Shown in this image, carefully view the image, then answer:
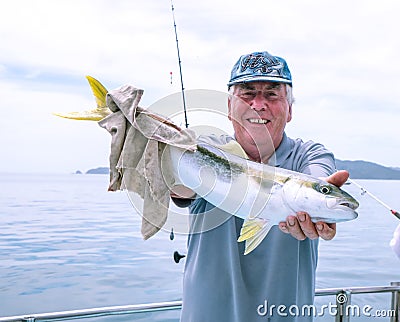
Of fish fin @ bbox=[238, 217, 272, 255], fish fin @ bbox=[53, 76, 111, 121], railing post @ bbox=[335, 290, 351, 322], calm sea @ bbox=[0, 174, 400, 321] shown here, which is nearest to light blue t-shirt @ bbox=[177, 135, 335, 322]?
fish fin @ bbox=[238, 217, 272, 255]

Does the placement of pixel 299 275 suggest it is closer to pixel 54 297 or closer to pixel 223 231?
pixel 223 231

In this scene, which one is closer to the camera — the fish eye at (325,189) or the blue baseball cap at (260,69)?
the fish eye at (325,189)

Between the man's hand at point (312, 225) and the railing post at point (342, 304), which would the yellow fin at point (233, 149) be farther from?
the railing post at point (342, 304)

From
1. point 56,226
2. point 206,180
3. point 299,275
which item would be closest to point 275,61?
point 206,180

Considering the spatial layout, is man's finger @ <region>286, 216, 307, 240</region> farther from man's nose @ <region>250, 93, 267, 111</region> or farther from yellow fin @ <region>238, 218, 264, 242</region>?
man's nose @ <region>250, 93, 267, 111</region>

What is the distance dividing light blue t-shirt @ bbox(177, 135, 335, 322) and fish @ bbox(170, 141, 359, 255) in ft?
0.85

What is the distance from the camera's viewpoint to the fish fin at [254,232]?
8.46 ft

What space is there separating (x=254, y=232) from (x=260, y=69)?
3.85ft

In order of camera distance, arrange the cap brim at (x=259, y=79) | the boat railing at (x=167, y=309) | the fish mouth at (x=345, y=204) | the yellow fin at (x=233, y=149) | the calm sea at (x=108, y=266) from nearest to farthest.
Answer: the fish mouth at (x=345, y=204)
the yellow fin at (x=233, y=149)
the cap brim at (x=259, y=79)
the boat railing at (x=167, y=309)
the calm sea at (x=108, y=266)

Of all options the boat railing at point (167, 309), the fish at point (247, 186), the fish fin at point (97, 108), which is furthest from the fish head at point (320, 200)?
the boat railing at point (167, 309)

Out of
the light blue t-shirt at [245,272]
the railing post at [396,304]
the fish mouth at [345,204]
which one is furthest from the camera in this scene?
the railing post at [396,304]

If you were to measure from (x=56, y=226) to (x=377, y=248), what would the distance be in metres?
14.7

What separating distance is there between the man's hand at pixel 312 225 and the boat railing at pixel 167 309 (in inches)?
70.4

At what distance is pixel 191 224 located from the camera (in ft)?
10.0
